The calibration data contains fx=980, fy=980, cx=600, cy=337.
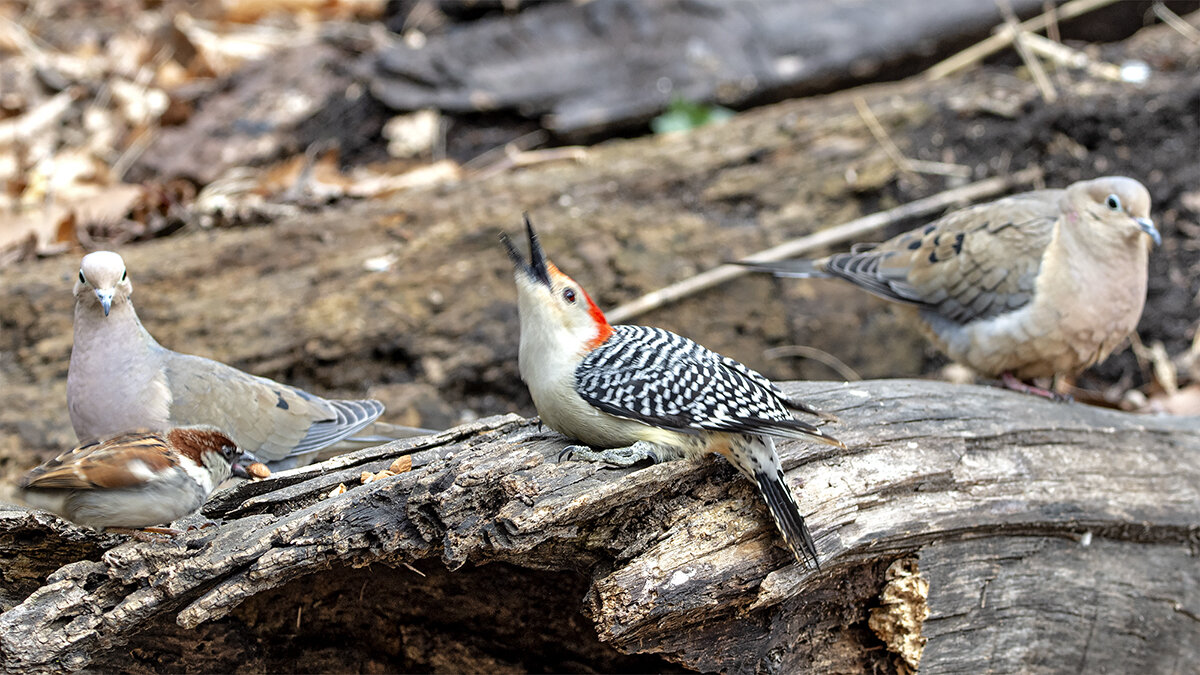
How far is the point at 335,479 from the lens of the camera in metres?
3.20

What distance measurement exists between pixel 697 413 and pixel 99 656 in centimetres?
189

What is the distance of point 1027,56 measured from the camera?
22.7ft

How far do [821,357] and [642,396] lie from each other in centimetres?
345

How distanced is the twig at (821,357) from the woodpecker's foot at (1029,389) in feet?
4.24

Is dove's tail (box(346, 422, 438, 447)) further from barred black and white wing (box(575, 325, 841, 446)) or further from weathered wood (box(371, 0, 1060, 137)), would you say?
weathered wood (box(371, 0, 1060, 137))

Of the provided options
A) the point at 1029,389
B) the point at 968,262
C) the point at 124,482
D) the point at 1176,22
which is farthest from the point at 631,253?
the point at 1176,22

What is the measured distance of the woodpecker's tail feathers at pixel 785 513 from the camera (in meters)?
2.98

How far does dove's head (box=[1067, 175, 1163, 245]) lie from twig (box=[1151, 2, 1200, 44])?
11.5ft

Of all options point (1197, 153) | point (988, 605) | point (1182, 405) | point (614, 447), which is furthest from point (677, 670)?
point (1197, 153)

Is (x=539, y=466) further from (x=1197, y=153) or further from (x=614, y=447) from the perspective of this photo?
(x=1197, y=153)

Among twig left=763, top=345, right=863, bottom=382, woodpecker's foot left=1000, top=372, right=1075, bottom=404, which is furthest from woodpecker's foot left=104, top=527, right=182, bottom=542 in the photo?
twig left=763, top=345, right=863, bottom=382

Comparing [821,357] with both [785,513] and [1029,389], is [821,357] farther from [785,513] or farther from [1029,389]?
[785,513]

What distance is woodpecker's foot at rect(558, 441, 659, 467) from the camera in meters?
3.05

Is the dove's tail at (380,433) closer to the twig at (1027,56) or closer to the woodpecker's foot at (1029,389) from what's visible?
the woodpecker's foot at (1029,389)
